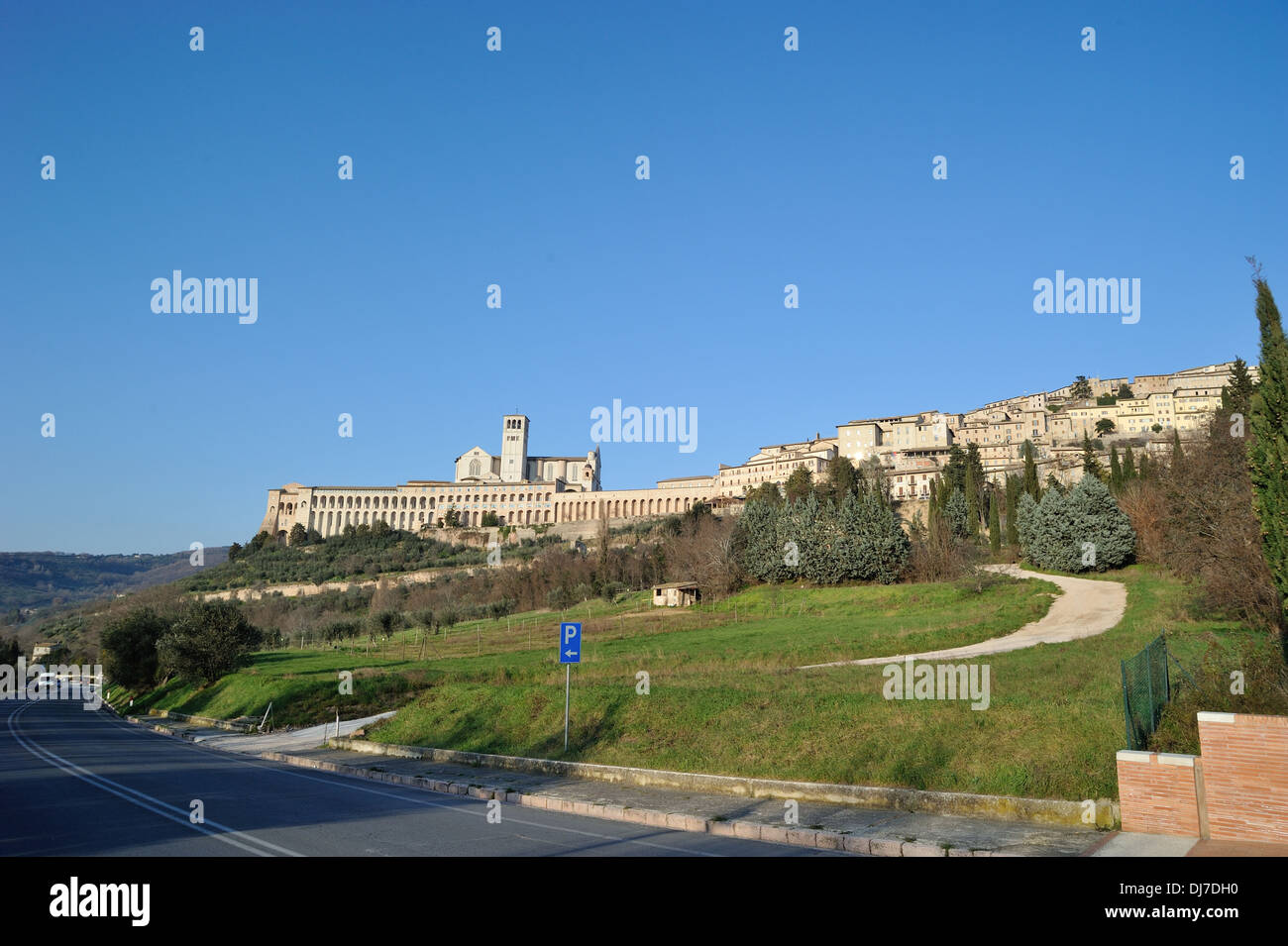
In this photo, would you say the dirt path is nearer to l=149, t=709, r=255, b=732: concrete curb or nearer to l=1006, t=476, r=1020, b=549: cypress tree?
l=1006, t=476, r=1020, b=549: cypress tree

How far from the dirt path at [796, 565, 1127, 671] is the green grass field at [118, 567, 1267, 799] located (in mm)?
832

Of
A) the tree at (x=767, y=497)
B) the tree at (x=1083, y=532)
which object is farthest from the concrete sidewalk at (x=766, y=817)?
the tree at (x=767, y=497)

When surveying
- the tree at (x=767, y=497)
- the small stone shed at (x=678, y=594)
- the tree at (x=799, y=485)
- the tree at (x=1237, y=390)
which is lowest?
the small stone shed at (x=678, y=594)

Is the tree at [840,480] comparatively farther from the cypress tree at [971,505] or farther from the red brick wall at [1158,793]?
the red brick wall at [1158,793]

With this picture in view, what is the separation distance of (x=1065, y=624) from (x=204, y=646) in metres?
41.7

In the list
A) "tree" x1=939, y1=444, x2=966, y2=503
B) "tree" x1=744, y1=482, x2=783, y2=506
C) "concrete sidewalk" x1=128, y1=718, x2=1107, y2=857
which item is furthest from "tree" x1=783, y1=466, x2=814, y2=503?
"concrete sidewalk" x1=128, y1=718, x2=1107, y2=857

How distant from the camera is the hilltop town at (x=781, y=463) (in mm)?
133250

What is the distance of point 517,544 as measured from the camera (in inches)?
5295

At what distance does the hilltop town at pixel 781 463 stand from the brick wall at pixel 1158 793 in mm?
106804

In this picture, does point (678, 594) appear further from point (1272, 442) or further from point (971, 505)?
point (1272, 442)

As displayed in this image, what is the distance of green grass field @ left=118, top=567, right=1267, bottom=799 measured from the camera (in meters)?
12.2


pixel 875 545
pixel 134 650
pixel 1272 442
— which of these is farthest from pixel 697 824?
pixel 134 650
